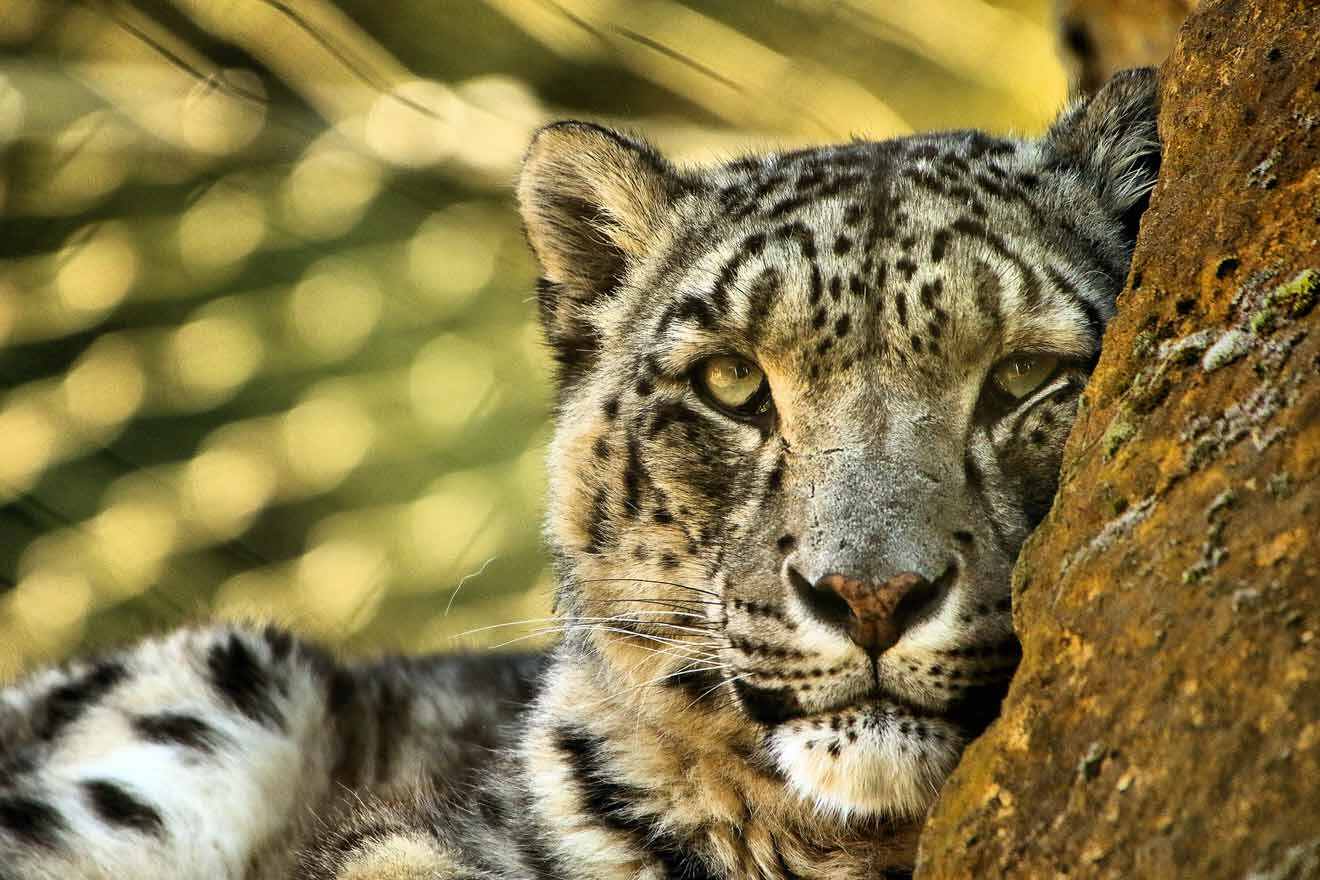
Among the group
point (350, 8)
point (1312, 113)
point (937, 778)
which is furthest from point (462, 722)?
point (1312, 113)

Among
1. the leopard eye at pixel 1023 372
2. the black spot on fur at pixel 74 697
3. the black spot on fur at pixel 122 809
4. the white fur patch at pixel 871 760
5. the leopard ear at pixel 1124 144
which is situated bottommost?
the black spot on fur at pixel 122 809

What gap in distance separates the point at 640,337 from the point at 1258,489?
1.48m

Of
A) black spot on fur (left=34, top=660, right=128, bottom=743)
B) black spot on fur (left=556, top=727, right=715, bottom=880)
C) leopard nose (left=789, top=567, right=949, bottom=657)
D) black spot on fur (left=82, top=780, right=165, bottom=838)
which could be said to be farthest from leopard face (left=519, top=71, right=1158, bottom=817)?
black spot on fur (left=34, top=660, right=128, bottom=743)

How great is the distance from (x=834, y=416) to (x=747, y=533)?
0.24 metres

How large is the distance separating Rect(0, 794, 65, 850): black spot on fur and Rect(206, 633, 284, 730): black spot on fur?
0.53 m

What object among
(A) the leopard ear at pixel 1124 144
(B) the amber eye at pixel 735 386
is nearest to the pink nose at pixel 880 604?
(B) the amber eye at pixel 735 386

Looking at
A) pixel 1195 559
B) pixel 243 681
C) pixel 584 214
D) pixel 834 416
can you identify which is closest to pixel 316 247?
pixel 243 681

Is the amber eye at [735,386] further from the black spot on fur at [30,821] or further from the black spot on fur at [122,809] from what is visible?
the black spot on fur at [30,821]

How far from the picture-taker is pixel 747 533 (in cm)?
244

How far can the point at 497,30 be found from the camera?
17.4ft

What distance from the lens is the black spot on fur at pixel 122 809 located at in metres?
3.40

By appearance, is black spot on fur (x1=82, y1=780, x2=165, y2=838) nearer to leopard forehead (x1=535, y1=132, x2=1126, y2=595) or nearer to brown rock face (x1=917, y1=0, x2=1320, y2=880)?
leopard forehead (x1=535, y1=132, x2=1126, y2=595)

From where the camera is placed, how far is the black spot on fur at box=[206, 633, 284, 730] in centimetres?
382

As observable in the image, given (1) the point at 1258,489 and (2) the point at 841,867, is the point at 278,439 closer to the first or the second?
(2) the point at 841,867
